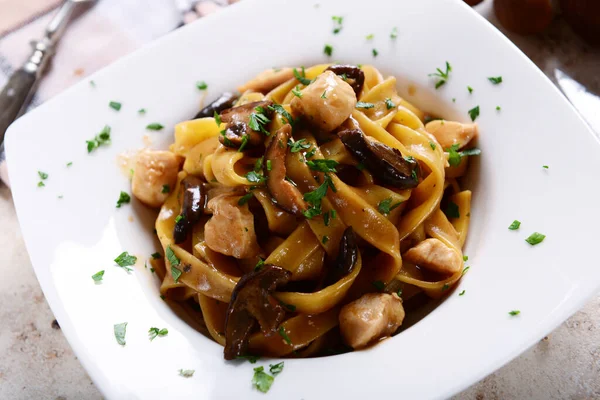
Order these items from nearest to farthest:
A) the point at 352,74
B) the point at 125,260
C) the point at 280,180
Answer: the point at 280,180 → the point at 125,260 → the point at 352,74

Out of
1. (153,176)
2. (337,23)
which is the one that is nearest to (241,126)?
(153,176)

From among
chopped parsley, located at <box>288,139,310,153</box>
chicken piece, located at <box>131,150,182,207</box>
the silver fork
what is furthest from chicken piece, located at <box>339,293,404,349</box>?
the silver fork

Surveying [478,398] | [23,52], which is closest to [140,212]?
[478,398]

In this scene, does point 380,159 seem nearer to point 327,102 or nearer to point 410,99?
point 327,102

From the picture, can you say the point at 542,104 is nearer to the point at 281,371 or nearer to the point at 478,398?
the point at 478,398

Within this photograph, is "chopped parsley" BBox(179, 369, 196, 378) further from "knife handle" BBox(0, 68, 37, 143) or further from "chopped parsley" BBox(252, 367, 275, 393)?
"knife handle" BBox(0, 68, 37, 143)

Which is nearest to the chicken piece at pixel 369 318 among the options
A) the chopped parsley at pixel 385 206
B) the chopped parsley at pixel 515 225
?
the chopped parsley at pixel 385 206

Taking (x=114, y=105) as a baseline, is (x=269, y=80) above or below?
below
